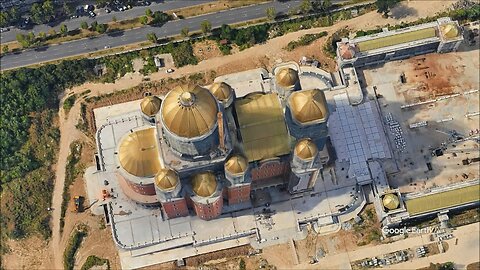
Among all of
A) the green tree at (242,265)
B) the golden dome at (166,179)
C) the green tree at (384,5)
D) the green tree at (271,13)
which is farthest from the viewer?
the green tree at (271,13)

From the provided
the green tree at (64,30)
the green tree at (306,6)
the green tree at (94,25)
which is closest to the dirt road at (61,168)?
the green tree at (64,30)

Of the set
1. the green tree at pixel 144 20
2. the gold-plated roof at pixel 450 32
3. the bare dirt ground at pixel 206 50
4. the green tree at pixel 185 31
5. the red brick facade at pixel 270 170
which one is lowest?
the red brick facade at pixel 270 170

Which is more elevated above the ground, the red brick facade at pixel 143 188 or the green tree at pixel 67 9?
the green tree at pixel 67 9

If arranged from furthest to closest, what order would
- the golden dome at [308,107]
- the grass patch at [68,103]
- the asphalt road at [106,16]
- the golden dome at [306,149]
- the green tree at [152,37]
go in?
the asphalt road at [106,16]
the green tree at [152,37]
the grass patch at [68,103]
the golden dome at [306,149]
the golden dome at [308,107]

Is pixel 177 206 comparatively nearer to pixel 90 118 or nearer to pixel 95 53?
pixel 90 118

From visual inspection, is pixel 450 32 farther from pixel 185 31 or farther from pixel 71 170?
pixel 71 170

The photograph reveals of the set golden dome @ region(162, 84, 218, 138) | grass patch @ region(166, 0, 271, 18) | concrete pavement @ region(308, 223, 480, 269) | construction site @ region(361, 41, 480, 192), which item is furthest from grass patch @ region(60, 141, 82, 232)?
construction site @ region(361, 41, 480, 192)

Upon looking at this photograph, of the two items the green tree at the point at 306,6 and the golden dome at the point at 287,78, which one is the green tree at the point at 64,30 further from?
the golden dome at the point at 287,78

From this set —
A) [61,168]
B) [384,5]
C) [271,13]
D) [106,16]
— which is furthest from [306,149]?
[106,16]
